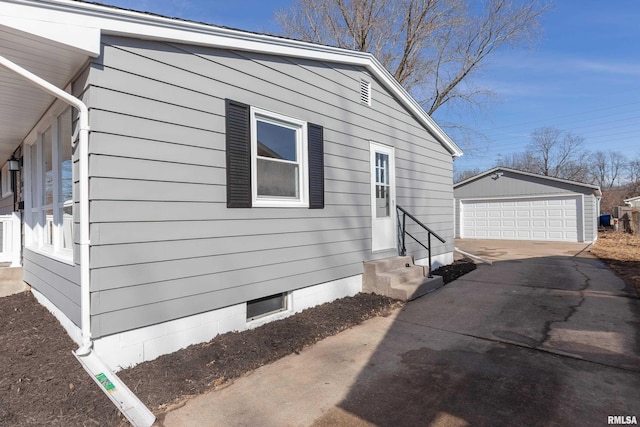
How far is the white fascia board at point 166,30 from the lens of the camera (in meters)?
2.81

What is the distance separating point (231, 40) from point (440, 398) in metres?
4.03

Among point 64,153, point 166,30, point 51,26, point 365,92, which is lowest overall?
point 64,153

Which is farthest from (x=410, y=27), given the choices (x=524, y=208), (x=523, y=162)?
(x=523, y=162)

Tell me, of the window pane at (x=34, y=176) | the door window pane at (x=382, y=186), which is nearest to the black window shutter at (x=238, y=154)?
the door window pane at (x=382, y=186)

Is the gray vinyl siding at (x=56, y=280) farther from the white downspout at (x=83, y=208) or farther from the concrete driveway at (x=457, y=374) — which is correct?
the concrete driveway at (x=457, y=374)

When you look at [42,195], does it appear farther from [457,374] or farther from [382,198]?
[457,374]

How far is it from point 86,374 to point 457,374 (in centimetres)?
306

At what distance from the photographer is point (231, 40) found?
3990 mm

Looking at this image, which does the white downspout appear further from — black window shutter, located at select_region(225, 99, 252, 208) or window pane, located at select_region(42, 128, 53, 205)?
window pane, located at select_region(42, 128, 53, 205)

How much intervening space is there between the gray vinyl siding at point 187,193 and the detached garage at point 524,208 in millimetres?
13702

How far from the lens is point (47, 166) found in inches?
197

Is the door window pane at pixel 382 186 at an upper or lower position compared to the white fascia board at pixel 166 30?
lower

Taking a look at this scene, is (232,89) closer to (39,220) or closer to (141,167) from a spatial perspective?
(141,167)

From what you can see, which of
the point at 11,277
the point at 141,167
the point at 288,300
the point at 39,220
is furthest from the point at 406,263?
the point at 11,277
